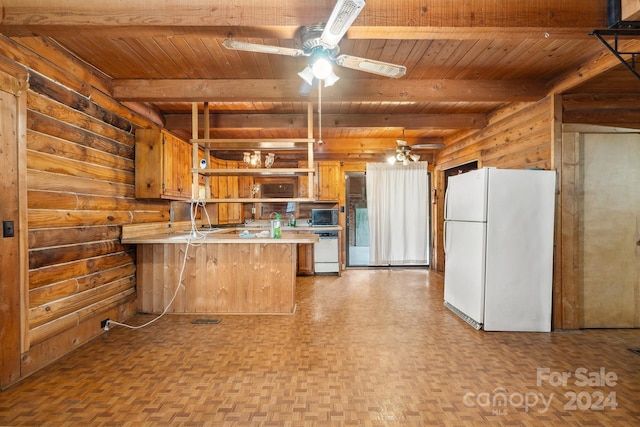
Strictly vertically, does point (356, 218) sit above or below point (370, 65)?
below

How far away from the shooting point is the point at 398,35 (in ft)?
6.78

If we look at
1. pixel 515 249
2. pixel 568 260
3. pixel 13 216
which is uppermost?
pixel 13 216

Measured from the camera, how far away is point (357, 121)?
4.38 meters

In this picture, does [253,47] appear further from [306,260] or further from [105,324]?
[306,260]

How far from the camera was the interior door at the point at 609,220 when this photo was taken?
10.6 ft

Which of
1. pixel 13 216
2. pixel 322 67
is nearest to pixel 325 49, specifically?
pixel 322 67

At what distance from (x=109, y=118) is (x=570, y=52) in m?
4.22

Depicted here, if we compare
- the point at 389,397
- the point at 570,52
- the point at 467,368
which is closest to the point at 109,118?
the point at 389,397

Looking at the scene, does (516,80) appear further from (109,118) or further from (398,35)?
(109,118)

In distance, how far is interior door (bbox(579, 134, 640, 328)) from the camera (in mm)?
3244

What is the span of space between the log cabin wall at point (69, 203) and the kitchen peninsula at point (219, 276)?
30 centimetres

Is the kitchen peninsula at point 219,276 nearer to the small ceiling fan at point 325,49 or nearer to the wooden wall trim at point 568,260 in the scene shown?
the small ceiling fan at point 325,49

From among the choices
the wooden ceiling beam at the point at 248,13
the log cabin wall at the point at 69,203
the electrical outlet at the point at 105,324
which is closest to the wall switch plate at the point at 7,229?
the log cabin wall at the point at 69,203

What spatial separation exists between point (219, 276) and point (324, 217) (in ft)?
9.23
